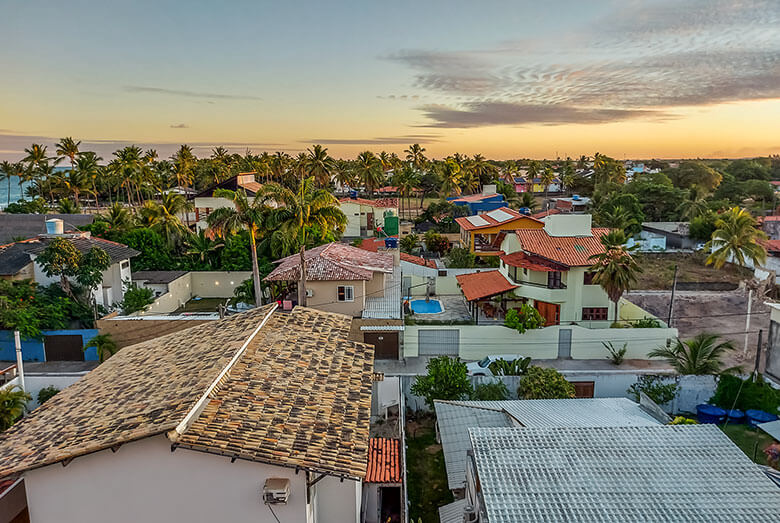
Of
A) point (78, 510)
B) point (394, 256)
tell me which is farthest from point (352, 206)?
point (78, 510)

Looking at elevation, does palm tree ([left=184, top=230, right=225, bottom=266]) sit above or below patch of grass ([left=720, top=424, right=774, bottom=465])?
above

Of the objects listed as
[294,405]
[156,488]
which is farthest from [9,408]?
[294,405]

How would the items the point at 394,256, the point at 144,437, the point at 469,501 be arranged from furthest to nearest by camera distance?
1. the point at 394,256
2. the point at 469,501
3. the point at 144,437

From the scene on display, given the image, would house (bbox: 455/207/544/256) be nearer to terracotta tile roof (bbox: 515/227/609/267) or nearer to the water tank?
terracotta tile roof (bbox: 515/227/609/267)

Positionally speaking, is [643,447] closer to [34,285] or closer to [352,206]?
[34,285]

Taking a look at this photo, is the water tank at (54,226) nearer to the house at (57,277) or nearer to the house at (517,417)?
the house at (57,277)

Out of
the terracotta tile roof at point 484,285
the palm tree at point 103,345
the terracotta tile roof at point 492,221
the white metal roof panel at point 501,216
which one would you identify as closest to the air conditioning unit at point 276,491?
the palm tree at point 103,345

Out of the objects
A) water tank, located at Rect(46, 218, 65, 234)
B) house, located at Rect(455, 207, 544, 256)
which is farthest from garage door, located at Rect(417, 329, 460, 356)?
water tank, located at Rect(46, 218, 65, 234)
